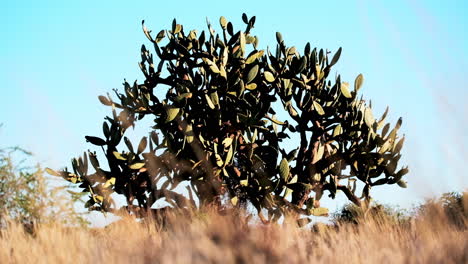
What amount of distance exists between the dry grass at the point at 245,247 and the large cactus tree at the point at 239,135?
442 cm

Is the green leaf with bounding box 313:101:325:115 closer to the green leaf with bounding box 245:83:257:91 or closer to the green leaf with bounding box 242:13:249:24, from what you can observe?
the green leaf with bounding box 245:83:257:91

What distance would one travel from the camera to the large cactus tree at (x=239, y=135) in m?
11.7

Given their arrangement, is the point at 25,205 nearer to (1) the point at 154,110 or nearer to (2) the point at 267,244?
(1) the point at 154,110

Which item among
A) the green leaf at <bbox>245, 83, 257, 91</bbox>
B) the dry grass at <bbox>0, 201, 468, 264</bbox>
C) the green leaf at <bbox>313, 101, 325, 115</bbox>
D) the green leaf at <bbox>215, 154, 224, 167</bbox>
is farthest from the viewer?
the green leaf at <bbox>313, 101, 325, 115</bbox>

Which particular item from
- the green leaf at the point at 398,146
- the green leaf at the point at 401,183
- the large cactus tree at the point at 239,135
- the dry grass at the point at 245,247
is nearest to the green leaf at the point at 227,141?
the large cactus tree at the point at 239,135

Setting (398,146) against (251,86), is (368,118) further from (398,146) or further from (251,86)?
(251,86)

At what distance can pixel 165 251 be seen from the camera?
5.81 m

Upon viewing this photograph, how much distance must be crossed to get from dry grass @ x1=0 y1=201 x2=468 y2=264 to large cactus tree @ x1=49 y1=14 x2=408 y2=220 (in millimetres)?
4417

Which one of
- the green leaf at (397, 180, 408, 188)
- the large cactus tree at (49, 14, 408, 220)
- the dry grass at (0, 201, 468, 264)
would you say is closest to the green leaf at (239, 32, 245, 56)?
the large cactus tree at (49, 14, 408, 220)

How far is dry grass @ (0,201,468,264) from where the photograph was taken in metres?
5.45

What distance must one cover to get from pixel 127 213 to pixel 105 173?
1.49m

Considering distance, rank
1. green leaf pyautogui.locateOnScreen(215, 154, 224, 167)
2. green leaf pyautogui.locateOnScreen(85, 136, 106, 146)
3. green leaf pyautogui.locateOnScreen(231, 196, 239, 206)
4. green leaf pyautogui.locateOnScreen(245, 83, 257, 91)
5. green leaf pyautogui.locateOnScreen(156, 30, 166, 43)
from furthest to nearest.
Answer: green leaf pyautogui.locateOnScreen(156, 30, 166, 43) → green leaf pyautogui.locateOnScreen(85, 136, 106, 146) → green leaf pyautogui.locateOnScreen(245, 83, 257, 91) → green leaf pyautogui.locateOnScreen(231, 196, 239, 206) → green leaf pyautogui.locateOnScreen(215, 154, 224, 167)

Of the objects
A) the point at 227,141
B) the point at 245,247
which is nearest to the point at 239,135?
the point at 227,141

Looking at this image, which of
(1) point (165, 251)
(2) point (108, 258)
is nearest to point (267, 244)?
(1) point (165, 251)
